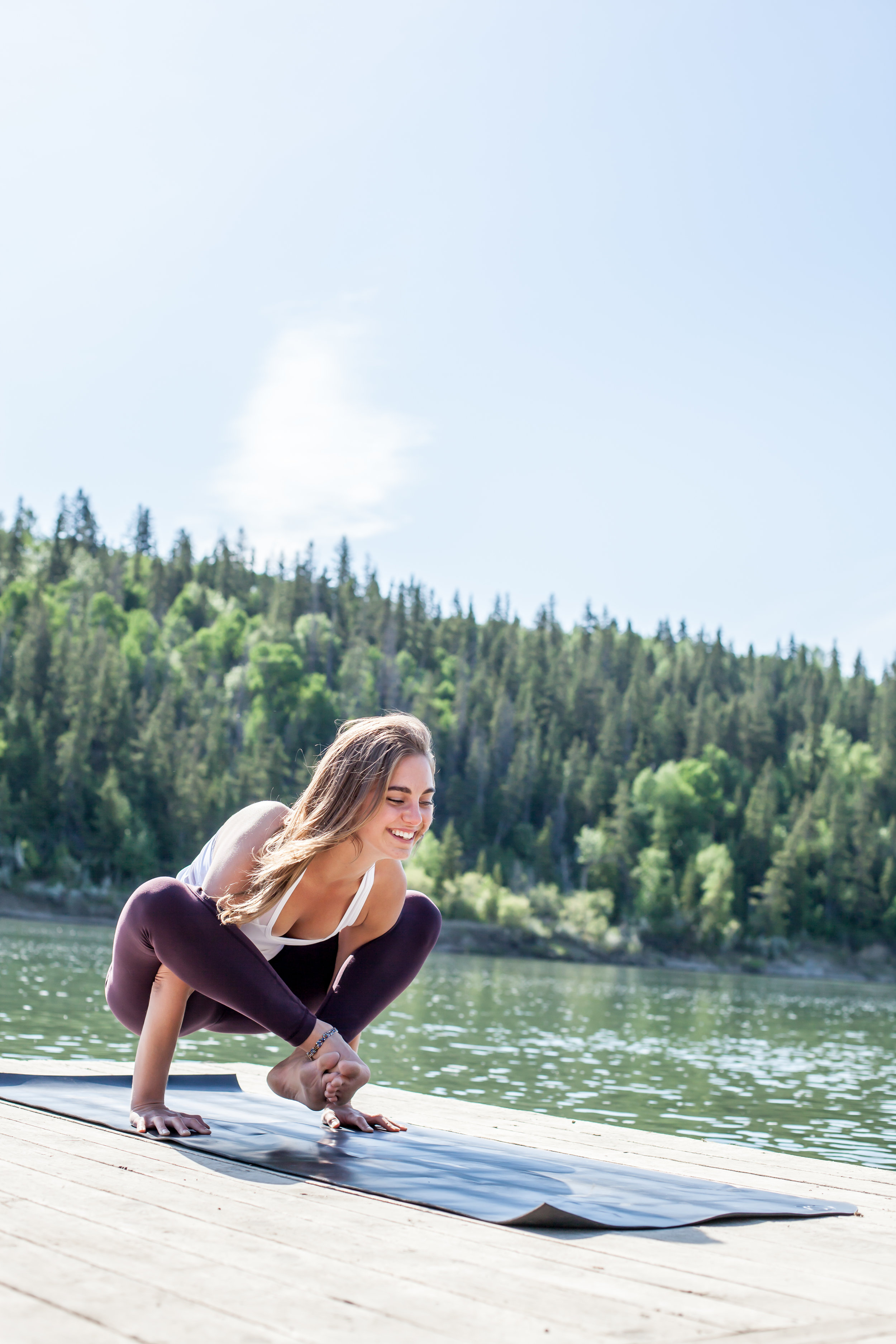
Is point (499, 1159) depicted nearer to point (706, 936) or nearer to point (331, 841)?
point (331, 841)

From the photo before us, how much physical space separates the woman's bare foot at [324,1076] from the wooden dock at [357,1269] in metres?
0.26

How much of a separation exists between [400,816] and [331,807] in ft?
0.71

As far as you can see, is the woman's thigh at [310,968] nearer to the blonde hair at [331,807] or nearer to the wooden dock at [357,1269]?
the blonde hair at [331,807]

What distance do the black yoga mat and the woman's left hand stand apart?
0.15 ft

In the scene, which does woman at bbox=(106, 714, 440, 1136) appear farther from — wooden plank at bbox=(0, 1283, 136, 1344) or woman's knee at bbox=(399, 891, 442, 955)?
wooden plank at bbox=(0, 1283, 136, 1344)

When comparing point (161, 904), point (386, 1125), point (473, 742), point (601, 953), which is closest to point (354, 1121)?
point (386, 1125)

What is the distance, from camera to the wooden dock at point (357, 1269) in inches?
83.9

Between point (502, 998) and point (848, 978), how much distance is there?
6381 cm

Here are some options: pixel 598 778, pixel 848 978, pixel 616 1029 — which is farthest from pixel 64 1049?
pixel 598 778

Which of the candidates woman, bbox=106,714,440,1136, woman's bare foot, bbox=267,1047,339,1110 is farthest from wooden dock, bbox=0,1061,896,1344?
Answer: woman, bbox=106,714,440,1136

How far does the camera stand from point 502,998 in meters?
39.1

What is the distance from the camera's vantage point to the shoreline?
8256cm

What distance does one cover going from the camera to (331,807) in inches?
154

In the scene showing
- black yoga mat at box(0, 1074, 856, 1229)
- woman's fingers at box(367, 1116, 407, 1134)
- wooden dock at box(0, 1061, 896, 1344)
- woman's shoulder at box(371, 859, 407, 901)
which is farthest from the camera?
woman's fingers at box(367, 1116, 407, 1134)
